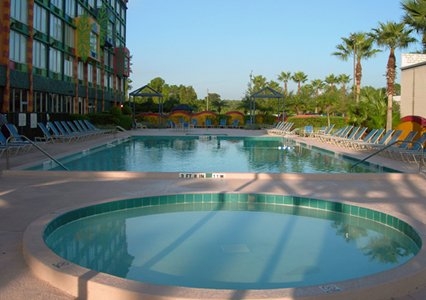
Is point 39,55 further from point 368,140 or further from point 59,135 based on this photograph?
point 368,140

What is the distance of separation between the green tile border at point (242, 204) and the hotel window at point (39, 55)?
18933mm

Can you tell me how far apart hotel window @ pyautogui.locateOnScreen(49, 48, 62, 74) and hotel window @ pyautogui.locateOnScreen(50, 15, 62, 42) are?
80 cm

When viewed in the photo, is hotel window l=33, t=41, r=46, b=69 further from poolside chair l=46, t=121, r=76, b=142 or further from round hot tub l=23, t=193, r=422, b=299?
round hot tub l=23, t=193, r=422, b=299

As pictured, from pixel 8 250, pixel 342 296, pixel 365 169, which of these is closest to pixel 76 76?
pixel 365 169

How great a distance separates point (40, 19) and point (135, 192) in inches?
773

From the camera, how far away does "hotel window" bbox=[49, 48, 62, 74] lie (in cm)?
2719

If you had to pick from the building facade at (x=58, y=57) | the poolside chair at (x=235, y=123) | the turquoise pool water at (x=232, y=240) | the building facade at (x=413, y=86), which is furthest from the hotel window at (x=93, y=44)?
the turquoise pool water at (x=232, y=240)

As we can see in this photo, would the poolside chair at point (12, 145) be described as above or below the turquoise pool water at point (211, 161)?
above

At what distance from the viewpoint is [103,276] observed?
405 cm

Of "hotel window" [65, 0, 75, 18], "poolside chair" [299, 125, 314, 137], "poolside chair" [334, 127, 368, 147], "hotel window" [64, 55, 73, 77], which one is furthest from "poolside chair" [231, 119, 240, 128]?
"poolside chair" [334, 127, 368, 147]

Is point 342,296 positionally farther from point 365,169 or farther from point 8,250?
point 365,169

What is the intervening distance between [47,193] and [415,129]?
1297 centimetres

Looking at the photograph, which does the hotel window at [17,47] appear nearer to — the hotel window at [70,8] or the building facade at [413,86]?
the hotel window at [70,8]

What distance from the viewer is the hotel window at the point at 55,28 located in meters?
27.1
